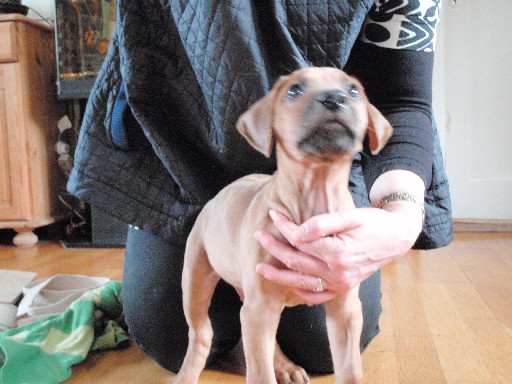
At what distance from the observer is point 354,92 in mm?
605

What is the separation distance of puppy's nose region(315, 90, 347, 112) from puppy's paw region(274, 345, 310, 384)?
0.55 meters

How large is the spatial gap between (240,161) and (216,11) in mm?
229

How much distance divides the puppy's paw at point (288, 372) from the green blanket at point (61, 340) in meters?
0.34

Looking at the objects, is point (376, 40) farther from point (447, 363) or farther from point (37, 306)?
point (37, 306)

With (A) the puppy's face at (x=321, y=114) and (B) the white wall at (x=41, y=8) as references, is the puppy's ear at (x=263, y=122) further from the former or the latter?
(B) the white wall at (x=41, y=8)

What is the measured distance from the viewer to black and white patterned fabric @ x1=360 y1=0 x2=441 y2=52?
862 millimetres

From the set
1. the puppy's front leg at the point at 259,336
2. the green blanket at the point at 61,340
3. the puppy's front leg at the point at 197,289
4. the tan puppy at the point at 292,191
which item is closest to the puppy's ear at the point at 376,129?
the tan puppy at the point at 292,191

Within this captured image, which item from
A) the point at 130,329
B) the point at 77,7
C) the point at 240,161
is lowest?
the point at 130,329

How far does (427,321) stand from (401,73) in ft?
2.01

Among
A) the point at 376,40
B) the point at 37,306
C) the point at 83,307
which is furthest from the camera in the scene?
the point at 37,306

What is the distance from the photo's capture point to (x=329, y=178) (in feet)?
2.14

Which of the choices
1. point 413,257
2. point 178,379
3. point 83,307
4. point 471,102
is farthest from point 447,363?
point 471,102

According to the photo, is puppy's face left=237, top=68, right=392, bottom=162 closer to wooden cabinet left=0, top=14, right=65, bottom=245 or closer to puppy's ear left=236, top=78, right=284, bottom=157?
puppy's ear left=236, top=78, right=284, bottom=157

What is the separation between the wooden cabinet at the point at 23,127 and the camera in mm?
2068
